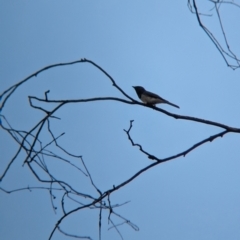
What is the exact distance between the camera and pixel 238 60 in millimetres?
2875

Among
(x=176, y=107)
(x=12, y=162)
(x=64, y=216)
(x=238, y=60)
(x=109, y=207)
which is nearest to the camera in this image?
(x=12, y=162)

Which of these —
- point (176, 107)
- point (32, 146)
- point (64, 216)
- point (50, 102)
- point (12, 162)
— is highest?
point (176, 107)

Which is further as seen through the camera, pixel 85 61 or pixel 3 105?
pixel 85 61

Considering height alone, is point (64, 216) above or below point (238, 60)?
below

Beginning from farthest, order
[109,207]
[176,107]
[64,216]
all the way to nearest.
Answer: [176,107]
[109,207]
[64,216]

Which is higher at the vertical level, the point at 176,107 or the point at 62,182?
the point at 176,107

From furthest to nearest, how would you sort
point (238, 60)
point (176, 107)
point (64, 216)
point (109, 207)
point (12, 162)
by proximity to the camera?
point (176, 107)
point (238, 60)
point (109, 207)
point (64, 216)
point (12, 162)

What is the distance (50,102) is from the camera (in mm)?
2350

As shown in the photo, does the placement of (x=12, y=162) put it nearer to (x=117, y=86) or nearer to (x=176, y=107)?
(x=117, y=86)

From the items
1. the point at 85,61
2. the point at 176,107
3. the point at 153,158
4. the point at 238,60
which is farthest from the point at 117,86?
the point at 176,107

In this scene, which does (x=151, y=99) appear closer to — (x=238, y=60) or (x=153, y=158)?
(x=238, y=60)

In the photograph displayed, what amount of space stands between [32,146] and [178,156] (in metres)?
0.72

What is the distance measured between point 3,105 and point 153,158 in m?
0.79

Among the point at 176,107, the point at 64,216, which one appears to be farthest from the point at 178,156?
the point at 176,107
